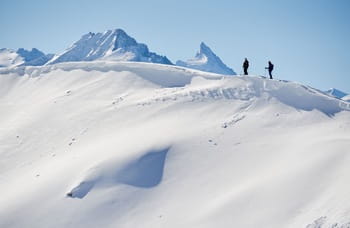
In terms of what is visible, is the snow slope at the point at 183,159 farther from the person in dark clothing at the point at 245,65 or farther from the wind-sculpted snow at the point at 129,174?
the person in dark clothing at the point at 245,65

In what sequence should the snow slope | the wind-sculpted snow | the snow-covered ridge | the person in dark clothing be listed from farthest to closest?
the person in dark clothing < the snow-covered ridge < the wind-sculpted snow < the snow slope

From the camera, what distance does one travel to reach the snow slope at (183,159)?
14922mm

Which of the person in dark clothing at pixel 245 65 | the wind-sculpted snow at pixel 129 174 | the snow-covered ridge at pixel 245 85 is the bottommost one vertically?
the wind-sculpted snow at pixel 129 174

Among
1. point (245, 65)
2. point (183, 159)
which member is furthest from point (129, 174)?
point (245, 65)

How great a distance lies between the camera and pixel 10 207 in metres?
17.1

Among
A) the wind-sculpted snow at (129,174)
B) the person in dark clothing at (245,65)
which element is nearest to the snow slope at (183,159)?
the wind-sculpted snow at (129,174)

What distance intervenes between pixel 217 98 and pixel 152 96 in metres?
5.01

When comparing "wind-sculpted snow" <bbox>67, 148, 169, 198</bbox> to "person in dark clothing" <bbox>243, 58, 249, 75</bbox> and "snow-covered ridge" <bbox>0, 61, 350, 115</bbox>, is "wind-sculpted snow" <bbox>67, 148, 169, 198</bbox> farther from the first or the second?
"person in dark clothing" <bbox>243, 58, 249, 75</bbox>

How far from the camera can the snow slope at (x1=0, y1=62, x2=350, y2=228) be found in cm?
1492

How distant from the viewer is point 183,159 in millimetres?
18625

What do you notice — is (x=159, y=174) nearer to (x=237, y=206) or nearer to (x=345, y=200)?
(x=237, y=206)

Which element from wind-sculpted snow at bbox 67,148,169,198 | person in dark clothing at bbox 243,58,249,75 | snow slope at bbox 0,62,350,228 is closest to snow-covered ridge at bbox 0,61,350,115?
snow slope at bbox 0,62,350,228

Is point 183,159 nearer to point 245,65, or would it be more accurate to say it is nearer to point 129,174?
point 129,174

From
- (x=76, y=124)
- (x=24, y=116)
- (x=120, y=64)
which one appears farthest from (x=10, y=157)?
(x=120, y=64)
